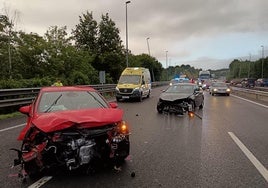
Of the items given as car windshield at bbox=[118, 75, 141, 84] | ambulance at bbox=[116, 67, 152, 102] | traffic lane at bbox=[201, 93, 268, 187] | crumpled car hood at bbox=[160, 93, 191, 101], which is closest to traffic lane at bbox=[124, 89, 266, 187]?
traffic lane at bbox=[201, 93, 268, 187]

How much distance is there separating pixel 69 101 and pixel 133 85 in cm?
1972

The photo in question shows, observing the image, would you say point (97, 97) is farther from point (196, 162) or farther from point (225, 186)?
point (225, 186)

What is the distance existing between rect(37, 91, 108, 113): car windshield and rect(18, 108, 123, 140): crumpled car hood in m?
0.65

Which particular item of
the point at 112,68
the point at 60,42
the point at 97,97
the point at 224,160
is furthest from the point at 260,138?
the point at 112,68

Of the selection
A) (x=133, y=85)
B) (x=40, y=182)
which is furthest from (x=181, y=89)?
(x=40, y=182)

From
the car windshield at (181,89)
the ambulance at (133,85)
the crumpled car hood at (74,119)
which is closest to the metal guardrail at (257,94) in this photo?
the ambulance at (133,85)

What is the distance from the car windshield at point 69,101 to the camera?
23.5 feet

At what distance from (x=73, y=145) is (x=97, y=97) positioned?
8.19 ft

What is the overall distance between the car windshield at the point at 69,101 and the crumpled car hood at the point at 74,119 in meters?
0.65

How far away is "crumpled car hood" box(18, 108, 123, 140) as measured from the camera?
5.64 metres

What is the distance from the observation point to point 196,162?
6.82 meters

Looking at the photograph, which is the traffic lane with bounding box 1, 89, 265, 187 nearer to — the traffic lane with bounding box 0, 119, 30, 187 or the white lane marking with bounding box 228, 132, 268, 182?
the white lane marking with bounding box 228, 132, 268, 182

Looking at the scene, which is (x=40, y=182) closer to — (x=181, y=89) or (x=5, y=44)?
(x=181, y=89)

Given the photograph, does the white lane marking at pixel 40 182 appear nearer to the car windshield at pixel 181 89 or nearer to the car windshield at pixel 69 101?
the car windshield at pixel 69 101
